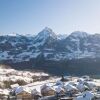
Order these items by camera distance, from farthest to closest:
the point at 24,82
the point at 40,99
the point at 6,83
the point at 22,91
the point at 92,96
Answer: the point at 24,82, the point at 6,83, the point at 22,91, the point at 40,99, the point at 92,96

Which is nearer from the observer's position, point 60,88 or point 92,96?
point 92,96

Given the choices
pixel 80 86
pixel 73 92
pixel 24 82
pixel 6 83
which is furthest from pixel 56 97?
pixel 24 82

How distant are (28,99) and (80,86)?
15779mm

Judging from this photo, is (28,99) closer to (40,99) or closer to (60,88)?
(40,99)

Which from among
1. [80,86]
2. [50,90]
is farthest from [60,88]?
[80,86]

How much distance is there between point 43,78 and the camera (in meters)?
130

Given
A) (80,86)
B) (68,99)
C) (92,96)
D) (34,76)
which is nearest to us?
(92,96)

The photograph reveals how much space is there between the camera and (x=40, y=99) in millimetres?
65750

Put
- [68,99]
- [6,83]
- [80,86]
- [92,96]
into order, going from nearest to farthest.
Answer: [92,96] → [68,99] → [80,86] → [6,83]

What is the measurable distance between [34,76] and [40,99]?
6033 centimetres

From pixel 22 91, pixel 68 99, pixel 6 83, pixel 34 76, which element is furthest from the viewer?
pixel 34 76

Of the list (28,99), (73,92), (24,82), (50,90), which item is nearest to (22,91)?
(28,99)

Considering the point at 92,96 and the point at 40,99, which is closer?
the point at 92,96

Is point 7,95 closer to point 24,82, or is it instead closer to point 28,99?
point 28,99
